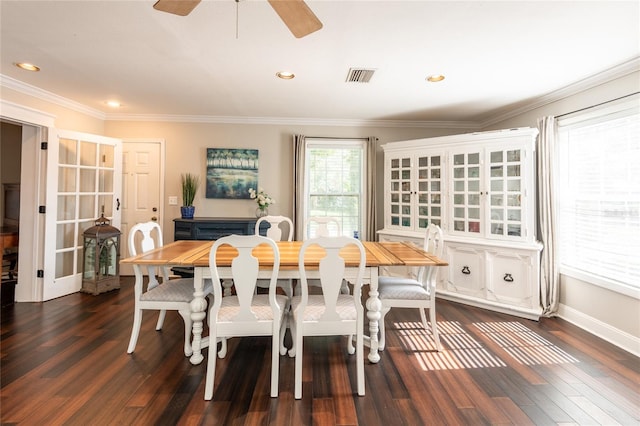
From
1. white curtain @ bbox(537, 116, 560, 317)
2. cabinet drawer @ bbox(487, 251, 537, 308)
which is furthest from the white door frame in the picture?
white curtain @ bbox(537, 116, 560, 317)

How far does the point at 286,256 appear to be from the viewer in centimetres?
232

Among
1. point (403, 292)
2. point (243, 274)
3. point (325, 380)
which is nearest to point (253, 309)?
point (243, 274)

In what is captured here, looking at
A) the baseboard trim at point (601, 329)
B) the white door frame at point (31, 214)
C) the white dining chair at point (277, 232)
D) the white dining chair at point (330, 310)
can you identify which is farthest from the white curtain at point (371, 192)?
the white door frame at point (31, 214)

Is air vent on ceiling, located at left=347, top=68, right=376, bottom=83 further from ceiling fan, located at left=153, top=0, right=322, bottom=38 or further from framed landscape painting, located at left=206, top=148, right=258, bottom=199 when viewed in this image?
framed landscape painting, located at left=206, top=148, right=258, bottom=199

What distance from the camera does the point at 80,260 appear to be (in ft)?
13.1

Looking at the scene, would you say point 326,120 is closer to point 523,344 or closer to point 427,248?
point 427,248

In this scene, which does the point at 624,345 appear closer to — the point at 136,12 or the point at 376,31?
the point at 376,31

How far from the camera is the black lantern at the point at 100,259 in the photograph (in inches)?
149

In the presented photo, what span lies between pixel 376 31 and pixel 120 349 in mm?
3105

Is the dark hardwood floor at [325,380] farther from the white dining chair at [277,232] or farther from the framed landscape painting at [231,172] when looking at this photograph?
the framed landscape painting at [231,172]

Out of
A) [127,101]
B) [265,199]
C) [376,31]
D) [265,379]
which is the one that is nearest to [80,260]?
[127,101]

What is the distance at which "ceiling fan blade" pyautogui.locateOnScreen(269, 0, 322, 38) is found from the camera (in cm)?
146

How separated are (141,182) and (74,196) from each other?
2.73 ft

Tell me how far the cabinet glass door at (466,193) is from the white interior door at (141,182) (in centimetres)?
408
